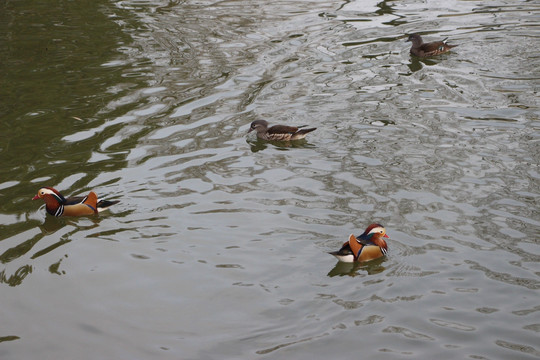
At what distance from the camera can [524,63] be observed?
15133mm

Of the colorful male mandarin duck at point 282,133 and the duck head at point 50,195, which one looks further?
the colorful male mandarin duck at point 282,133

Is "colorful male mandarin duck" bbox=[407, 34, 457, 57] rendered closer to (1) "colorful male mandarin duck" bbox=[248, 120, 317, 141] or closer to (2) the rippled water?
(2) the rippled water

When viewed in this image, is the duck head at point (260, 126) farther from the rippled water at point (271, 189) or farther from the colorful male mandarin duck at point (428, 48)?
the colorful male mandarin duck at point (428, 48)

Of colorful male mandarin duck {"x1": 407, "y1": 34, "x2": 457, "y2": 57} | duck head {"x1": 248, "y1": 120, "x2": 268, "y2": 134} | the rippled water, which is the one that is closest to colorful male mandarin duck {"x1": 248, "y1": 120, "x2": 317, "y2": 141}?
duck head {"x1": 248, "y1": 120, "x2": 268, "y2": 134}

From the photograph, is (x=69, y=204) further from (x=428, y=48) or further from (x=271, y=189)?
(x=428, y=48)

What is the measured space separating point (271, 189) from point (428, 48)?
6.67 metres

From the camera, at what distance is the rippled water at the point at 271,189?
25.3 feet

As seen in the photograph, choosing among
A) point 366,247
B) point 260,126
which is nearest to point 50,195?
point 260,126

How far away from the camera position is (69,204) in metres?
10.1

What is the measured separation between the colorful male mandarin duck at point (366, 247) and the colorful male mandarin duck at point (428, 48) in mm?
7909

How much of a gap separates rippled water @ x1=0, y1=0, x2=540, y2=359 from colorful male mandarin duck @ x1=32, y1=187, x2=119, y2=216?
0.15 m

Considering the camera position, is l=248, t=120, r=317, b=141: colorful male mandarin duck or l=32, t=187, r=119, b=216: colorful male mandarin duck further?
l=248, t=120, r=317, b=141: colorful male mandarin duck

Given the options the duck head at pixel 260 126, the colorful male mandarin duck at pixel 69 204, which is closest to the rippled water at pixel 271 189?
the colorful male mandarin duck at pixel 69 204

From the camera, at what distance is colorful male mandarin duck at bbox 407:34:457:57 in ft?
51.7
